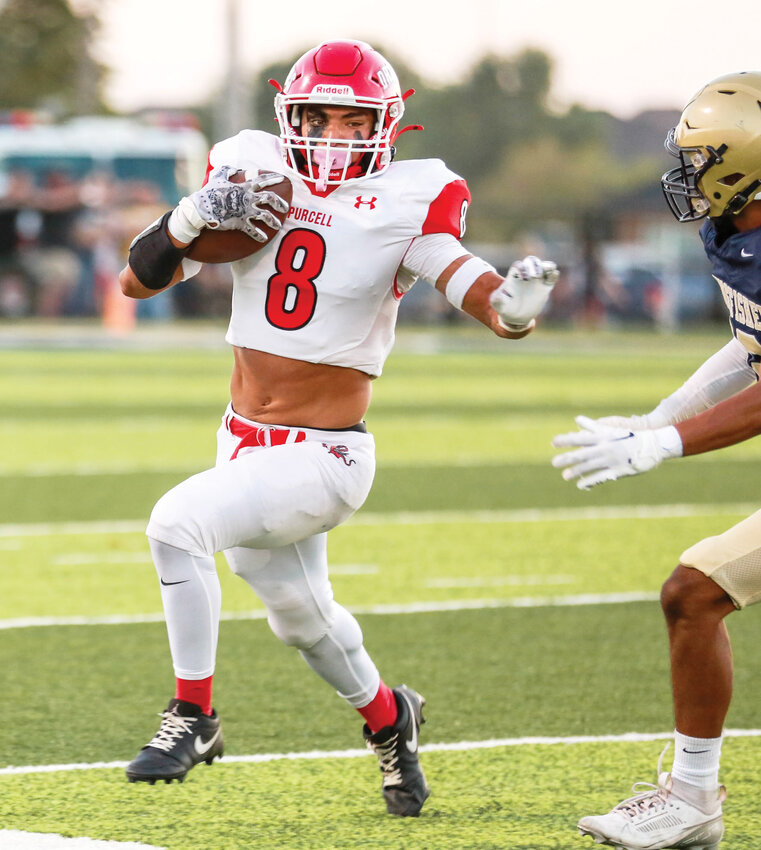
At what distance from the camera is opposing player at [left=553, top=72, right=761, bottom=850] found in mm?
3264

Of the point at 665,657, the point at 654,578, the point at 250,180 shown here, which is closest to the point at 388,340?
the point at 250,180

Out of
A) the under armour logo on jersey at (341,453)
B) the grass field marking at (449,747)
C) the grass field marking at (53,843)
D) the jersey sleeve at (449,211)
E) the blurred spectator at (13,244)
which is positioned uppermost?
the jersey sleeve at (449,211)

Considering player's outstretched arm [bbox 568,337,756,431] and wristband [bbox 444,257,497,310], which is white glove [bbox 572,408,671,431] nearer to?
player's outstretched arm [bbox 568,337,756,431]

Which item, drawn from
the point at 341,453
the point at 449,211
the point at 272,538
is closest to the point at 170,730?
the point at 272,538

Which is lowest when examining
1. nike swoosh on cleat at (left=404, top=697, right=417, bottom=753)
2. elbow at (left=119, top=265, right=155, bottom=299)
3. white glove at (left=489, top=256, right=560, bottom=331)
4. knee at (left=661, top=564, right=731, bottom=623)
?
nike swoosh on cleat at (left=404, top=697, right=417, bottom=753)

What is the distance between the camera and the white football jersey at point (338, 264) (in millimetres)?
3615

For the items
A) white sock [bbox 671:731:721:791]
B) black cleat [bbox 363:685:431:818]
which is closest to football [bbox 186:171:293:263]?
black cleat [bbox 363:685:431:818]

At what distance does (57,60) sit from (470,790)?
4634 centimetres

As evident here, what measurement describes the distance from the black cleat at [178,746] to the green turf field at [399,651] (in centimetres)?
18

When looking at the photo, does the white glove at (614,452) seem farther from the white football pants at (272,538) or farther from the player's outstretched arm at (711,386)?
the white football pants at (272,538)

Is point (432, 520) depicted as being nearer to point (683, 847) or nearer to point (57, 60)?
point (683, 847)

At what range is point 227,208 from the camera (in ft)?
11.3

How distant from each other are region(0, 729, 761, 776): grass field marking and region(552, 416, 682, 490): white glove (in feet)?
4.53

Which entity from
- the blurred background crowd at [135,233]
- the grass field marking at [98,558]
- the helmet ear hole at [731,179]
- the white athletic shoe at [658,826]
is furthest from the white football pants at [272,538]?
the blurred background crowd at [135,233]
